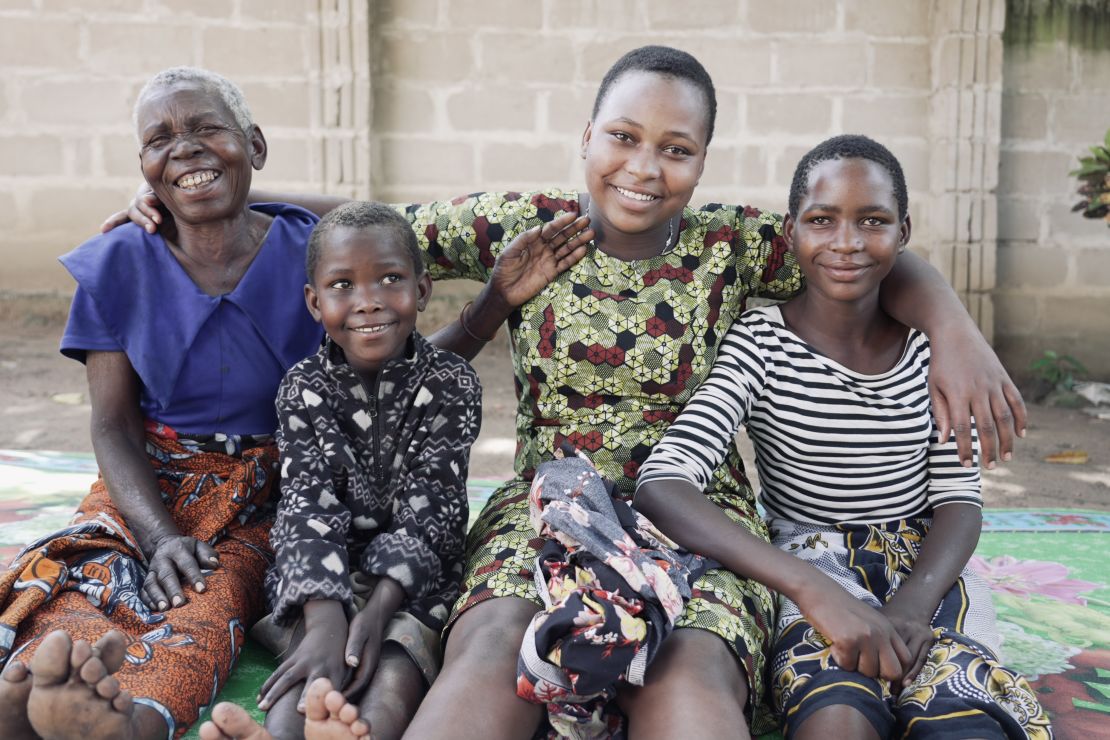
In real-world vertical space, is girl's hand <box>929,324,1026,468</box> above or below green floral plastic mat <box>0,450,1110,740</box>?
above

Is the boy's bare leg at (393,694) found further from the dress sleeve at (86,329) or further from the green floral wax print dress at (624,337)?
the dress sleeve at (86,329)

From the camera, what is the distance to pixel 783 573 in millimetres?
1998

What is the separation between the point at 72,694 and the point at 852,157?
5.83 ft

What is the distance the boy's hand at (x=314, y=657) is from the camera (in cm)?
186

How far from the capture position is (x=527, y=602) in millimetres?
1969

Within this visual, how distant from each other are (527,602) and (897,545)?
2.71ft

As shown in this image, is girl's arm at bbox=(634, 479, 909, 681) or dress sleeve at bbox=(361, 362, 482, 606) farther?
dress sleeve at bbox=(361, 362, 482, 606)

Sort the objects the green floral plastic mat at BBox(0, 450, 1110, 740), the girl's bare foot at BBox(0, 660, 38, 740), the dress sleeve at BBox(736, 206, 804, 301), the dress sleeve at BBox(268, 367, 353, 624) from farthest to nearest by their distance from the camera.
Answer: the dress sleeve at BBox(736, 206, 804, 301) → the green floral plastic mat at BBox(0, 450, 1110, 740) → the dress sleeve at BBox(268, 367, 353, 624) → the girl's bare foot at BBox(0, 660, 38, 740)

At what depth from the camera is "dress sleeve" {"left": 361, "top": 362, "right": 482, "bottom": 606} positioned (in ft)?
6.91

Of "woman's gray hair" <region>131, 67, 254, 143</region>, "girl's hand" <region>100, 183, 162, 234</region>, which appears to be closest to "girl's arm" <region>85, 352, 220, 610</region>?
"girl's hand" <region>100, 183, 162, 234</region>

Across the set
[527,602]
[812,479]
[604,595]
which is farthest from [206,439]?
[812,479]

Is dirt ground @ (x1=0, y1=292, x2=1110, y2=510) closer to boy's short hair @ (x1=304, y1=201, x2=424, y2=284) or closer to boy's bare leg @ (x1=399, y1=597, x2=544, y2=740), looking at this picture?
boy's short hair @ (x1=304, y1=201, x2=424, y2=284)

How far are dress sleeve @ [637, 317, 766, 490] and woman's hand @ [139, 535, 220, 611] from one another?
906mm

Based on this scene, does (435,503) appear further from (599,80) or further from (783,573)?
(599,80)
